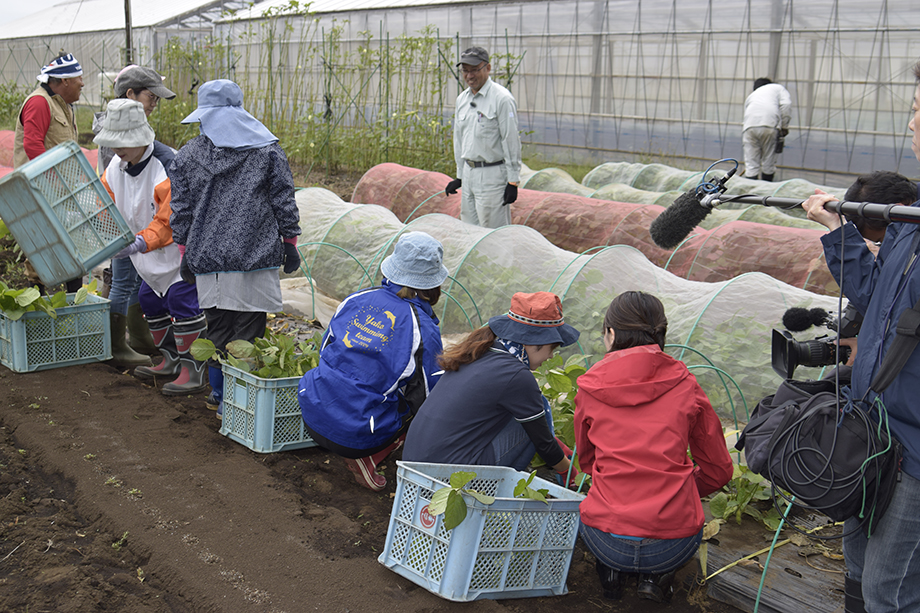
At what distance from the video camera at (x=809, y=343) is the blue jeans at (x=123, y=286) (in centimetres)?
371

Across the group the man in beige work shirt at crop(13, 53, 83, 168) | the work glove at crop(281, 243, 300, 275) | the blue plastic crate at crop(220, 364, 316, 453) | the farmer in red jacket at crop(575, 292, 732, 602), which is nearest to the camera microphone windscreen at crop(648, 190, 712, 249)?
the farmer in red jacket at crop(575, 292, 732, 602)

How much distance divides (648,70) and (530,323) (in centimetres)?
996

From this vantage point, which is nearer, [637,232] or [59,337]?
[59,337]

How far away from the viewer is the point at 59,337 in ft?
14.4

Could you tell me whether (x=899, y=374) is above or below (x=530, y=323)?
above

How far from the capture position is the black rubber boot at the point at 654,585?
2.45 meters

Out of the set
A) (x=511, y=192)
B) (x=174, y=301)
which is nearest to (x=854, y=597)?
(x=174, y=301)

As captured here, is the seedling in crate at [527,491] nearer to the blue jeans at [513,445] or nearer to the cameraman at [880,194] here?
the blue jeans at [513,445]

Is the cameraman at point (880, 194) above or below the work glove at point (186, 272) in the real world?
above

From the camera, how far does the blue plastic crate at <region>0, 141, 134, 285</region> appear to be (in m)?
3.81

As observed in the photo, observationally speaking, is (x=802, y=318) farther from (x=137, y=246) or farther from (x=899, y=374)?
(x=137, y=246)

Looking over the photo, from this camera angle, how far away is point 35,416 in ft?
12.2

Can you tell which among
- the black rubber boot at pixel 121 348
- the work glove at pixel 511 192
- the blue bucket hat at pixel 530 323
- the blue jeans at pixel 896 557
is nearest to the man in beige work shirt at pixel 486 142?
the work glove at pixel 511 192

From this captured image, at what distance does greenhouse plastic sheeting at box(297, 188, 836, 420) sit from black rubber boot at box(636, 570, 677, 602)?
1067 mm
